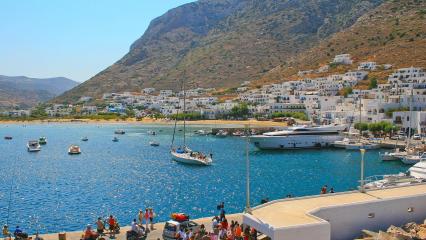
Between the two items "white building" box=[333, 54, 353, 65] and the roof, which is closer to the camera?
the roof

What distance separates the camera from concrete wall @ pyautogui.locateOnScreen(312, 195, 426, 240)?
21.1 metres

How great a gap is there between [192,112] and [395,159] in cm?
11514

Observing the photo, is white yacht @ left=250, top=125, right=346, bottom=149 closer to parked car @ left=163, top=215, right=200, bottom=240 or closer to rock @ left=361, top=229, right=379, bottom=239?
parked car @ left=163, top=215, right=200, bottom=240

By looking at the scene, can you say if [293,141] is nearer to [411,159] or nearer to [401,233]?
[411,159]

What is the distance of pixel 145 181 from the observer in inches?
2112

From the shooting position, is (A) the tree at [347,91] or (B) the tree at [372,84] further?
(A) the tree at [347,91]

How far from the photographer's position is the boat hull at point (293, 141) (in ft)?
288

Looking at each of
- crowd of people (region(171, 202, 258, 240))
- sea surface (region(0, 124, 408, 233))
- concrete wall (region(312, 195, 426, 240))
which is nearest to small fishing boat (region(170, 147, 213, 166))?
sea surface (region(0, 124, 408, 233))

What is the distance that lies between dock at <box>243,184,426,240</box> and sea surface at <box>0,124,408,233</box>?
15.9 meters

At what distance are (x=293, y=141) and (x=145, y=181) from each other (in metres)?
41.2

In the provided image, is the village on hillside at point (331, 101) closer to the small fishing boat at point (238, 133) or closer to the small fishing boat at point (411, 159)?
the small fishing boat at point (238, 133)

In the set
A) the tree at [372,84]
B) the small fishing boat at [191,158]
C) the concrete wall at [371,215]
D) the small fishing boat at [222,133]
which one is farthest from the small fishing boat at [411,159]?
the tree at [372,84]

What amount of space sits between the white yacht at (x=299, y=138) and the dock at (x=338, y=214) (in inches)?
2470

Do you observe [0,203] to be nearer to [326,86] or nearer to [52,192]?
[52,192]
